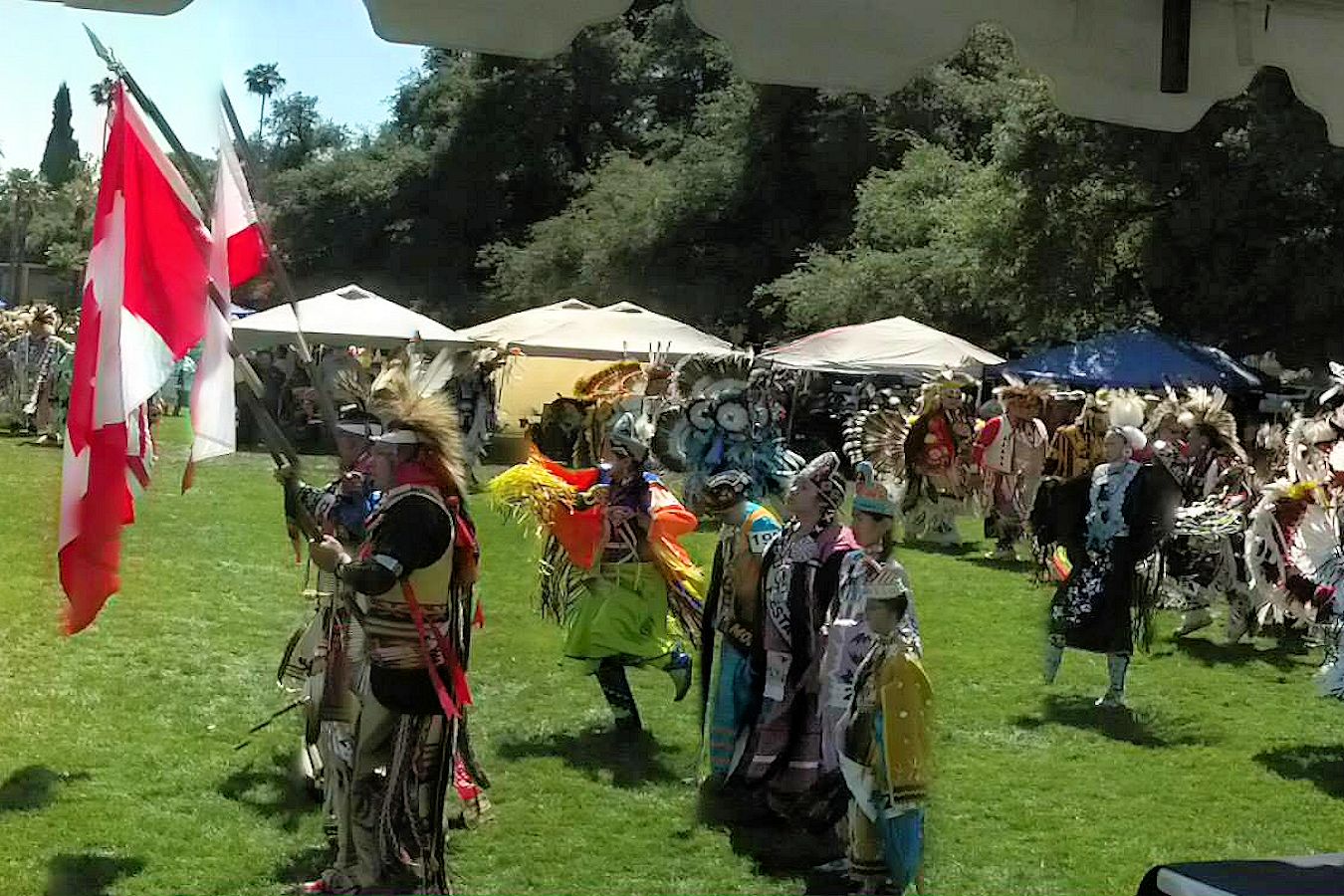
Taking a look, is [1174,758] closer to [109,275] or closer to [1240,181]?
[109,275]

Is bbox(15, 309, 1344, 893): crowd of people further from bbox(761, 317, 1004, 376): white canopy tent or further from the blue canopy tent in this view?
bbox(761, 317, 1004, 376): white canopy tent

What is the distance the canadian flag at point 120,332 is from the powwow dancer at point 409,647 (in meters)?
0.73

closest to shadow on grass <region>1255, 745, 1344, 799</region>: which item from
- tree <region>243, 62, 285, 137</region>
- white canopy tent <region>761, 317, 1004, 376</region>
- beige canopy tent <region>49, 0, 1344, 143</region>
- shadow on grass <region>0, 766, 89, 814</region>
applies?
beige canopy tent <region>49, 0, 1344, 143</region>

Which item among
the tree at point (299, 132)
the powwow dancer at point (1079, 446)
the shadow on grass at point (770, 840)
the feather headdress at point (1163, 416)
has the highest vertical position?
the tree at point (299, 132)

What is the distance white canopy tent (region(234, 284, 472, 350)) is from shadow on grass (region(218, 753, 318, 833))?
1137cm

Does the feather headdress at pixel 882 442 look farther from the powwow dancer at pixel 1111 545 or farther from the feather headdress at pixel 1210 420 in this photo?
the powwow dancer at pixel 1111 545

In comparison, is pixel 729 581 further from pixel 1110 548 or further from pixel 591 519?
pixel 1110 548

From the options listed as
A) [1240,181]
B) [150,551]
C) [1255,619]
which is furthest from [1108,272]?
[150,551]

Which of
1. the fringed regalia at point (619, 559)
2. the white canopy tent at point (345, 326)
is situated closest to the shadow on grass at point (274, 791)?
the fringed regalia at point (619, 559)

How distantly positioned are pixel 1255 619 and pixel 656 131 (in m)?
30.4

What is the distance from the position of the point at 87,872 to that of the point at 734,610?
2474mm

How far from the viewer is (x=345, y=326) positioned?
59.1ft

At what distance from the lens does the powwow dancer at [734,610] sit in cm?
581

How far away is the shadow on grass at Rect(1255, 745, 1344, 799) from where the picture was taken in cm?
676
